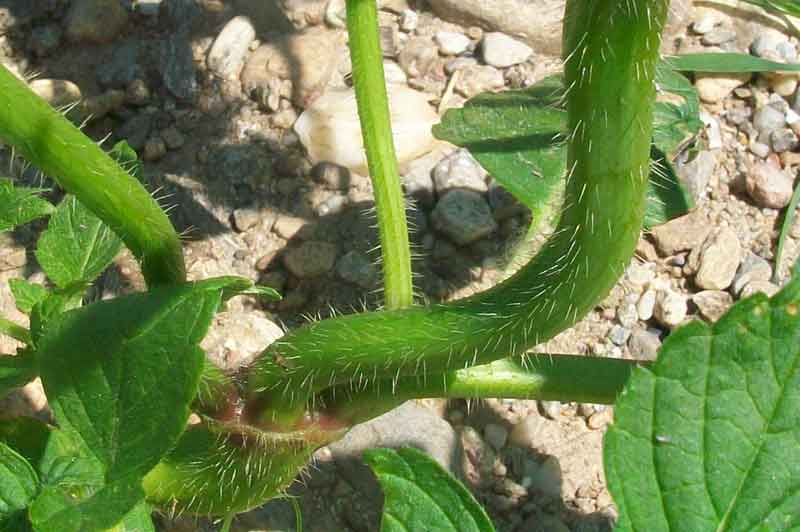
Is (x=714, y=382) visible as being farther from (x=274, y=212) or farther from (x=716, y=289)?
(x=274, y=212)

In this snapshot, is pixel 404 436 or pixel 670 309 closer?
pixel 404 436

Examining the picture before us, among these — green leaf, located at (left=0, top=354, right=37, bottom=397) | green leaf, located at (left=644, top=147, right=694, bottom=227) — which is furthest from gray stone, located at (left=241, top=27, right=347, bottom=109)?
green leaf, located at (left=0, top=354, right=37, bottom=397)

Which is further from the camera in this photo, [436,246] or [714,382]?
[436,246]

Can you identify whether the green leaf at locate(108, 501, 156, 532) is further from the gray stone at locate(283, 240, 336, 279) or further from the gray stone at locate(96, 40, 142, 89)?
the gray stone at locate(96, 40, 142, 89)

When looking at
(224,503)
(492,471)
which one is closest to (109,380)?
(224,503)

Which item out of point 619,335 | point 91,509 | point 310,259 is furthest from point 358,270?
point 91,509

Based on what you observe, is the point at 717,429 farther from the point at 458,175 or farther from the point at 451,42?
the point at 451,42
